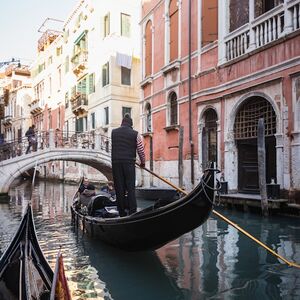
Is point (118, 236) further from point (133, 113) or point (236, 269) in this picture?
point (133, 113)

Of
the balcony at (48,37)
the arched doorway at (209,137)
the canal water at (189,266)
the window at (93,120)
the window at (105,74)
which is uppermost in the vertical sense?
the balcony at (48,37)

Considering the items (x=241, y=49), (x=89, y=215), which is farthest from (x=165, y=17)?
(x=89, y=215)

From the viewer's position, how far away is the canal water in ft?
11.0

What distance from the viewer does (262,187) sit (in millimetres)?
6906

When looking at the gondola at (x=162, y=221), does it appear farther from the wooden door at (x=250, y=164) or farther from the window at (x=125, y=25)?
the window at (x=125, y=25)

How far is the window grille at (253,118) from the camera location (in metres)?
8.02

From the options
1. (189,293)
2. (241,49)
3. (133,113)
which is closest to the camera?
(189,293)

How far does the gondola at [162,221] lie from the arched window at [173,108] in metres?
7.06

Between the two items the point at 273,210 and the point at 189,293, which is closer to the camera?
the point at 189,293

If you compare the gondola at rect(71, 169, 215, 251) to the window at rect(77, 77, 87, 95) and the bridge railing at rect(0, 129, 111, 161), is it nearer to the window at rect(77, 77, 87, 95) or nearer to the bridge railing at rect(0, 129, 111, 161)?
the bridge railing at rect(0, 129, 111, 161)

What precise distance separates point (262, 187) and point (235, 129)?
2.32 m

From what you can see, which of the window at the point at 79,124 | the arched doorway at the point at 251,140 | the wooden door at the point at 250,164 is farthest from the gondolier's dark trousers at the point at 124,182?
the window at the point at 79,124

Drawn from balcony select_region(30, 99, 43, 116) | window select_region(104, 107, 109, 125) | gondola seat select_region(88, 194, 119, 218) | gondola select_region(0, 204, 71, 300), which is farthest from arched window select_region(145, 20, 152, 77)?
balcony select_region(30, 99, 43, 116)

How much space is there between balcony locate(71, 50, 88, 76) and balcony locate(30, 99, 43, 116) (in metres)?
8.01
